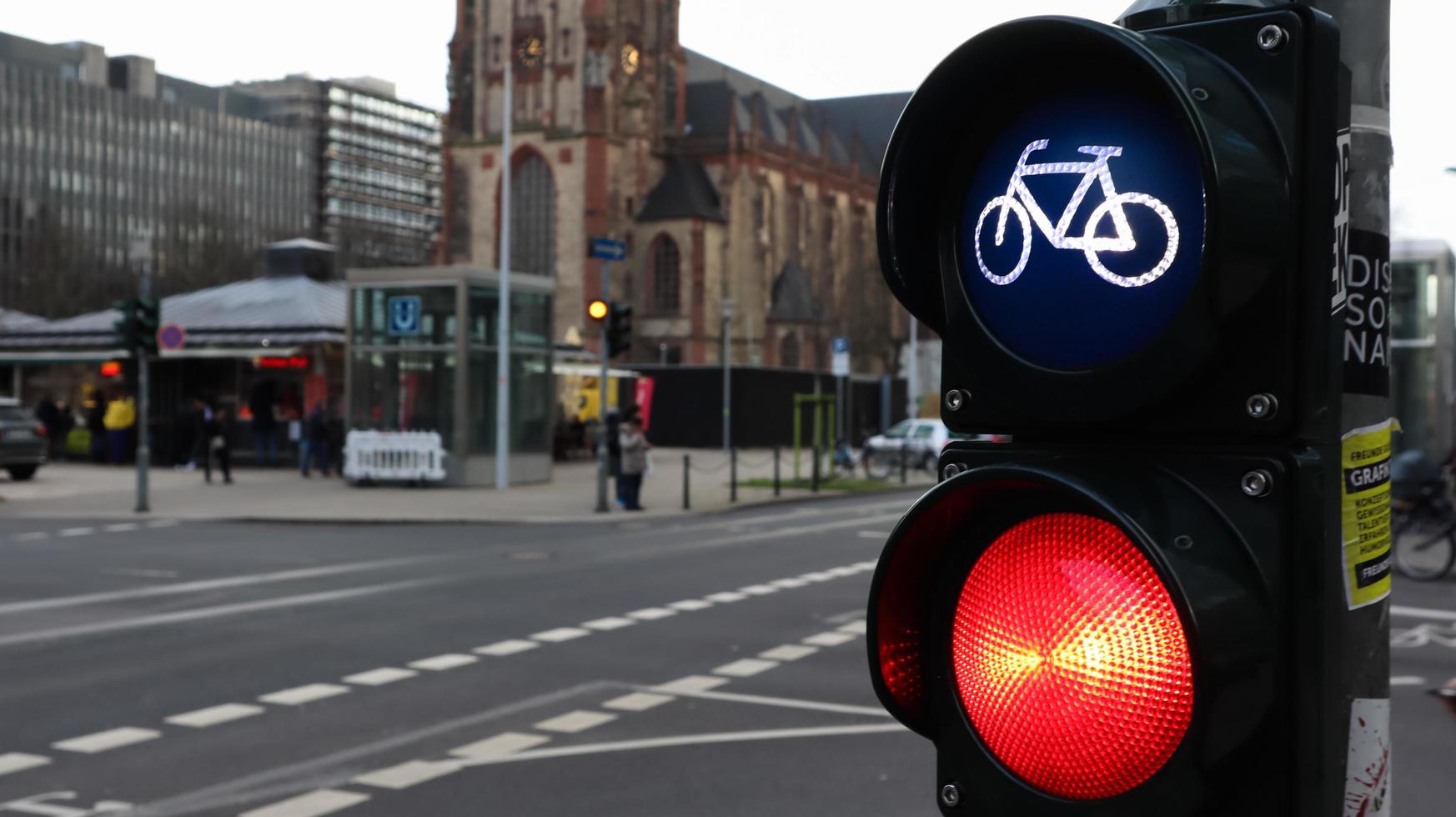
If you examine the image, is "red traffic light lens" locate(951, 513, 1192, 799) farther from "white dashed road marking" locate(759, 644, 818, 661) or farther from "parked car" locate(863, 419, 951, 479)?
"parked car" locate(863, 419, 951, 479)

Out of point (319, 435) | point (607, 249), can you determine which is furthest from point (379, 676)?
point (319, 435)

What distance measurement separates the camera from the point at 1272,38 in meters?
1.39

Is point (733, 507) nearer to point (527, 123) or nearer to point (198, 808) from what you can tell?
point (198, 808)

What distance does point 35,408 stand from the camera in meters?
41.6

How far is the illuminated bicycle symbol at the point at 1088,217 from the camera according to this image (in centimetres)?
138

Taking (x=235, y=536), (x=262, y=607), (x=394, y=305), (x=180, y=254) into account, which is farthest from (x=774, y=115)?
(x=262, y=607)

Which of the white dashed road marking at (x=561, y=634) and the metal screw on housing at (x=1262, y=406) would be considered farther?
the white dashed road marking at (x=561, y=634)

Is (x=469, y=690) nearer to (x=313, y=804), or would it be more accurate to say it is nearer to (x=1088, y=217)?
(x=313, y=804)

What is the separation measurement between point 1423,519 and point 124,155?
13017 cm

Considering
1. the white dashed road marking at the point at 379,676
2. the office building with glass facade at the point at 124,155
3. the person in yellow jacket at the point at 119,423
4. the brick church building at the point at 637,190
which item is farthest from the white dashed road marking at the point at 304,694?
the office building with glass facade at the point at 124,155

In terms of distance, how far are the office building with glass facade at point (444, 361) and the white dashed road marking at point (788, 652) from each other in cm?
1989

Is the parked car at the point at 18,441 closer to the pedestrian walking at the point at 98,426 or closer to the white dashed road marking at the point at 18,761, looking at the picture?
the pedestrian walking at the point at 98,426

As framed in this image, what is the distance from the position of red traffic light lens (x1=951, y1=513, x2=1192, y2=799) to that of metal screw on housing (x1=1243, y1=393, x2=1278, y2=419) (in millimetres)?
151

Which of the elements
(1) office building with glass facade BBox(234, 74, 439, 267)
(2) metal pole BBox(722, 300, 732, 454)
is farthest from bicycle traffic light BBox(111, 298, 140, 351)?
(1) office building with glass facade BBox(234, 74, 439, 267)
